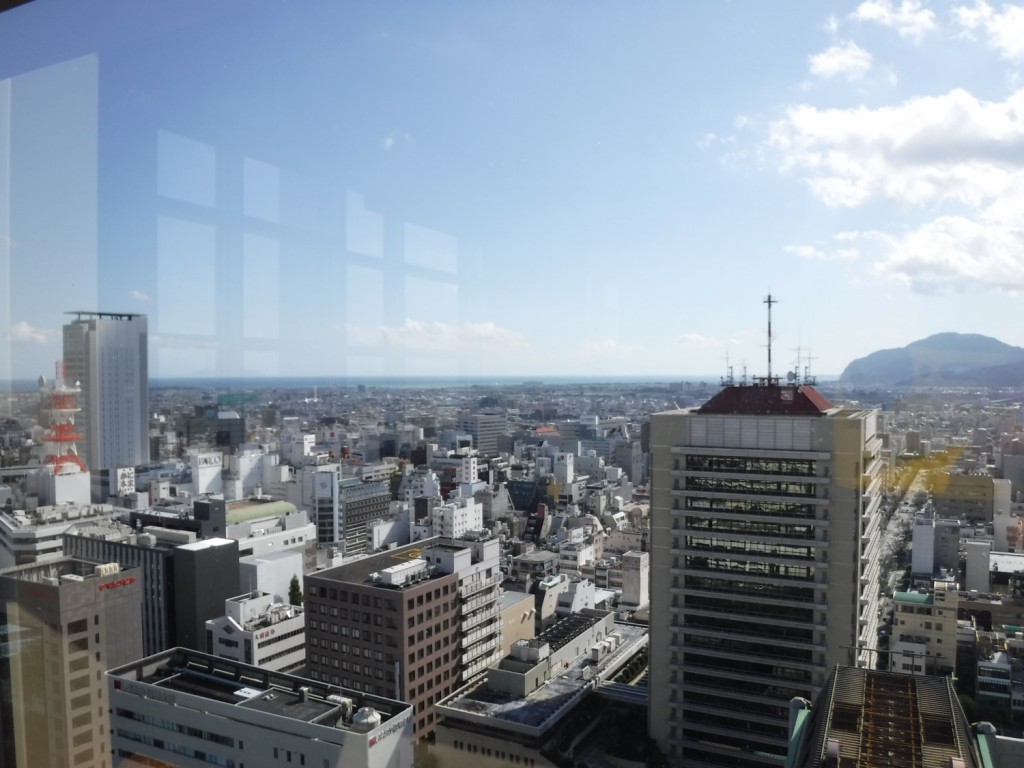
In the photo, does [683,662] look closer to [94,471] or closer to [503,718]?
[503,718]

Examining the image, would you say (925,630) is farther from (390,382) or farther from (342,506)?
(342,506)

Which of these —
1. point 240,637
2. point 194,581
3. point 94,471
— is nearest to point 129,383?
point 94,471

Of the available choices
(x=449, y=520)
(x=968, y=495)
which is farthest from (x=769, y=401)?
(x=449, y=520)

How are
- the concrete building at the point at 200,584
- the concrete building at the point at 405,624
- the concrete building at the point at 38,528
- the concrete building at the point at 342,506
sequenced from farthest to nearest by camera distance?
the concrete building at the point at 342,506
the concrete building at the point at 200,584
the concrete building at the point at 405,624
the concrete building at the point at 38,528

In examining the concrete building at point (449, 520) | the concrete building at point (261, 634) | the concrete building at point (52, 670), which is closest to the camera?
the concrete building at point (52, 670)

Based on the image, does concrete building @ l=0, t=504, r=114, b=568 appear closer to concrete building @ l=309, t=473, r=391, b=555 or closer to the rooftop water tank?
the rooftop water tank

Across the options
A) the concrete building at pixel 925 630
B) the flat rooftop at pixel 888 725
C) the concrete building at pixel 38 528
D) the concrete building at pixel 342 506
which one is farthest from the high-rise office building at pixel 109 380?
the concrete building at pixel 342 506

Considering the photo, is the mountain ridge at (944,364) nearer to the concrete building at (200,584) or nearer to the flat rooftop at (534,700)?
the flat rooftop at (534,700)
